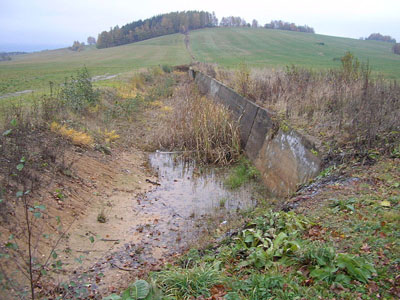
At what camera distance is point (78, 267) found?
4.29m

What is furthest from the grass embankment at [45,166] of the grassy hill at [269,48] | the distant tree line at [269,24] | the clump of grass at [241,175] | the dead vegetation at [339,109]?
the distant tree line at [269,24]

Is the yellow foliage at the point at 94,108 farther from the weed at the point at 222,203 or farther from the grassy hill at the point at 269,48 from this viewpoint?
the grassy hill at the point at 269,48

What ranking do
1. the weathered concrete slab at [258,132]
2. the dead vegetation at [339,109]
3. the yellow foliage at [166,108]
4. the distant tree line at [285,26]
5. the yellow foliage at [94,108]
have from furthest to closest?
the distant tree line at [285,26] → the yellow foliage at [166,108] → the yellow foliage at [94,108] → the weathered concrete slab at [258,132] → the dead vegetation at [339,109]

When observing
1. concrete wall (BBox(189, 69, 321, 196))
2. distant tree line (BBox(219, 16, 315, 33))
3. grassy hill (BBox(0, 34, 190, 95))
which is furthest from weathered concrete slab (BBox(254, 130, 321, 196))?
distant tree line (BBox(219, 16, 315, 33))

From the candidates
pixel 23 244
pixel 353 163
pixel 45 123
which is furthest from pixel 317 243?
pixel 45 123

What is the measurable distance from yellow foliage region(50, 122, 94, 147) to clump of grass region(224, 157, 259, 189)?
3969mm

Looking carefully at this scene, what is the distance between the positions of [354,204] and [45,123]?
7.35m

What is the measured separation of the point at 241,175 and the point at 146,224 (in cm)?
320

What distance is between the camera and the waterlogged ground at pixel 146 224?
4.30 meters

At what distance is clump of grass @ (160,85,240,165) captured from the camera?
9.27 metres

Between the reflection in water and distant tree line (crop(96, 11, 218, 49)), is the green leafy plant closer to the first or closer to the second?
the reflection in water

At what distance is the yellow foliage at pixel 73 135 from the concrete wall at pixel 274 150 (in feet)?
15.4

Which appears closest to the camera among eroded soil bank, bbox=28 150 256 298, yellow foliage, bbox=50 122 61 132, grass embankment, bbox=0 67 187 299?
grass embankment, bbox=0 67 187 299

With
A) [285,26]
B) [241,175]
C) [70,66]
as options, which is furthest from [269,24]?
[241,175]
